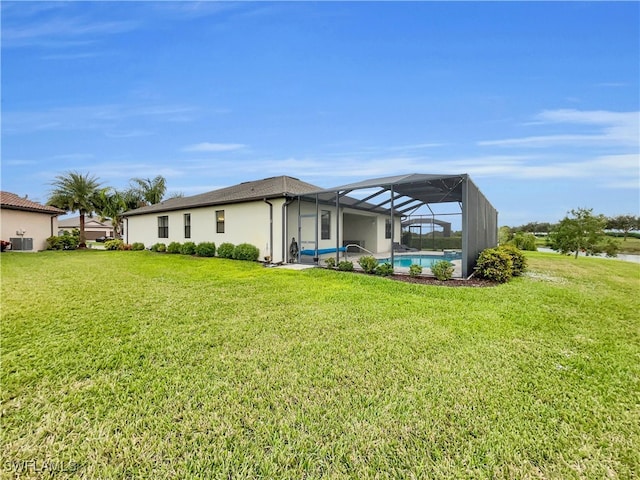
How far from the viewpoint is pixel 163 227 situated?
19344 millimetres

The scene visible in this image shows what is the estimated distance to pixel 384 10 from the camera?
33.1 ft

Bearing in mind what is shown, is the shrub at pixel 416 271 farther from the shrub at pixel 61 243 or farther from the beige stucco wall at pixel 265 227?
the shrub at pixel 61 243

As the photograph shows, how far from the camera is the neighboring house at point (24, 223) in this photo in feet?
56.7

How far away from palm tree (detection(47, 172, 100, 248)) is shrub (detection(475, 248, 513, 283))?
2708cm

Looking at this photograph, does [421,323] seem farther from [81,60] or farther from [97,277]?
[81,60]

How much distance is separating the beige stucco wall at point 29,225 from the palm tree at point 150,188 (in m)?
14.0

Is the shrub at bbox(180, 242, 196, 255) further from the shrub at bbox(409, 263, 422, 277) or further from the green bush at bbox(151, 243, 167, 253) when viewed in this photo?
the shrub at bbox(409, 263, 422, 277)

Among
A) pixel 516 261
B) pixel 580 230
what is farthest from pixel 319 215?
pixel 580 230

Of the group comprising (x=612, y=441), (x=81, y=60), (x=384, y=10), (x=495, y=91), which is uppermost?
(x=384, y=10)

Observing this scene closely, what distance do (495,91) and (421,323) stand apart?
11.6m

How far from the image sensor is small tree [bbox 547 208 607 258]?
1812 cm

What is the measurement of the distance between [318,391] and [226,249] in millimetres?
12354

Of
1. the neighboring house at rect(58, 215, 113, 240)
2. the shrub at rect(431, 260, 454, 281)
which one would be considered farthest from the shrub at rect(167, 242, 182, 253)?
the neighboring house at rect(58, 215, 113, 240)

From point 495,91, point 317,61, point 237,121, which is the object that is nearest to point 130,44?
point 237,121
